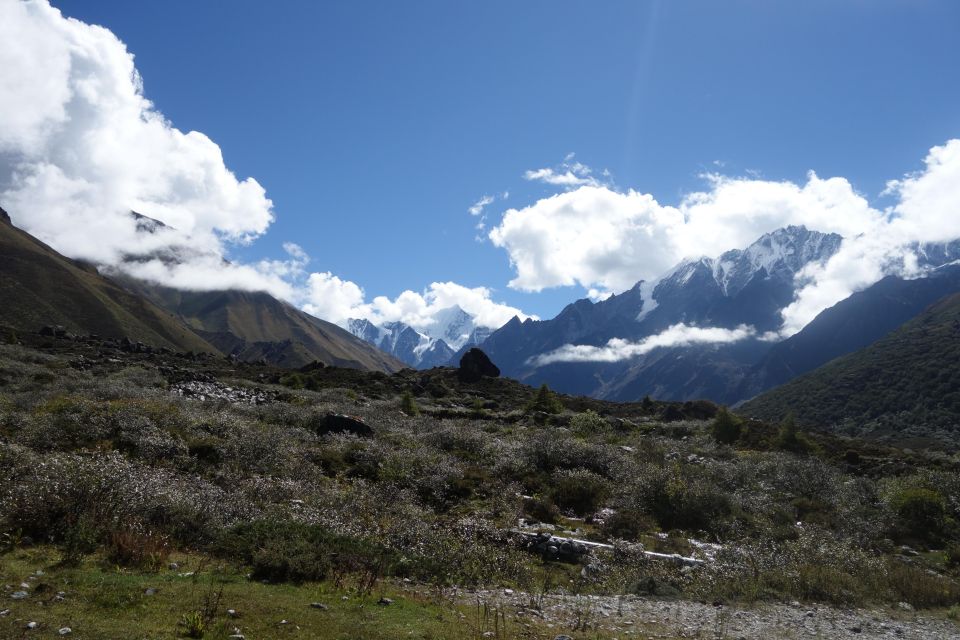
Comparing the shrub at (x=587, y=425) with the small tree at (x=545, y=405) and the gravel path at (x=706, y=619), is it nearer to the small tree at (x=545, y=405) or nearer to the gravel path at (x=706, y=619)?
the small tree at (x=545, y=405)

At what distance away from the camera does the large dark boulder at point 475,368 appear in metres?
91.2

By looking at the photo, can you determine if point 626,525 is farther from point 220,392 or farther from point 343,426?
point 220,392

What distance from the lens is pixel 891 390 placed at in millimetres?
121438

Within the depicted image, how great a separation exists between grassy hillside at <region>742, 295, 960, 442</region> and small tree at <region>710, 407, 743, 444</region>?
6895 cm

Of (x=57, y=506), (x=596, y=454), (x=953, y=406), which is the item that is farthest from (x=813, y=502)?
(x=953, y=406)

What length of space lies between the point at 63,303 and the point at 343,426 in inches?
6439

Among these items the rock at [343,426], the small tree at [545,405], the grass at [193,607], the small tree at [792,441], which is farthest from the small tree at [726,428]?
the grass at [193,607]

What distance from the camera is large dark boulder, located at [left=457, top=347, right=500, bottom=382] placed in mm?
91188

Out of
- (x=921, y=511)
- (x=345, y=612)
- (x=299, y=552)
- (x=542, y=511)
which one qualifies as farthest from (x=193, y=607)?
(x=921, y=511)

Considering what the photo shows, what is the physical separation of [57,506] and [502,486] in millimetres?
16096

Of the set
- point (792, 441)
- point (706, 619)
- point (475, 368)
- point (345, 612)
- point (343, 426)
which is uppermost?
point (475, 368)

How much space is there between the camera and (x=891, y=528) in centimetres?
2209

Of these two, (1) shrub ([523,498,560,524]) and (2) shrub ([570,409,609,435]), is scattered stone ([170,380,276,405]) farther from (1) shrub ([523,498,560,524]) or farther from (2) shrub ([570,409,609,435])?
(1) shrub ([523,498,560,524])

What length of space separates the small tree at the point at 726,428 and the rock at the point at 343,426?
104ft
